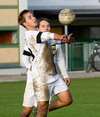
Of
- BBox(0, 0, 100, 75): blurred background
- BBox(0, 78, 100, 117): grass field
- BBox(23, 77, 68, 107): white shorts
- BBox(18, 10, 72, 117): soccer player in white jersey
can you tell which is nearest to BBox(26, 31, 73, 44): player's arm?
BBox(18, 10, 72, 117): soccer player in white jersey

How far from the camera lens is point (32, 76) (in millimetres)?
5945

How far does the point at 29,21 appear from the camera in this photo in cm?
609

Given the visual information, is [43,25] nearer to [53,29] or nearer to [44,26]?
[44,26]

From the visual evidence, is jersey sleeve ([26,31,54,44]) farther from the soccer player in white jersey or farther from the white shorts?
the white shorts

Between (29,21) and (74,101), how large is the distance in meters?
5.46

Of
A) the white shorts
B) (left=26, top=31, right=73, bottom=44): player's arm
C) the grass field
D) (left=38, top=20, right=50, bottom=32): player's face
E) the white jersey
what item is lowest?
the grass field

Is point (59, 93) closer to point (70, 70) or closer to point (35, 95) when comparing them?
point (35, 95)

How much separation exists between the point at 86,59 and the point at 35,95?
17672 mm

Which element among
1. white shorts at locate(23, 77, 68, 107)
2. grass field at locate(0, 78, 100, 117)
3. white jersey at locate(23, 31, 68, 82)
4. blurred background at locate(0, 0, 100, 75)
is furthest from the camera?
Result: blurred background at locate(0, 0, 100, 75)

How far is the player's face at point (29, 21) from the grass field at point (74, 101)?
339 cm

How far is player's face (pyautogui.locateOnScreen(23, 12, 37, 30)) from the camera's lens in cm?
607

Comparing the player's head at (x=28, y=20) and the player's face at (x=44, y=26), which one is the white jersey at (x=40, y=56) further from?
the player's face at (x=44, y=26)

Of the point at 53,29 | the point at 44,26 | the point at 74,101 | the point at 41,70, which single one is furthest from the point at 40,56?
the point at 53,29

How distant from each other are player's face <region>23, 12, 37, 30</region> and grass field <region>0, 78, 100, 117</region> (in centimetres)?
339
